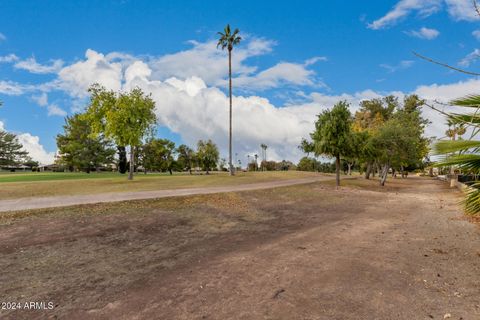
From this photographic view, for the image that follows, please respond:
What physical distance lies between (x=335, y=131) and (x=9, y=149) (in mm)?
79436

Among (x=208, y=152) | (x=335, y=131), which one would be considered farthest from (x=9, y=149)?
(x=335, y=131)

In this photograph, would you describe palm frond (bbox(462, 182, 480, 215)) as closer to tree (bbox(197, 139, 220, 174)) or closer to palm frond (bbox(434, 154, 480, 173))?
palm frond (bbox(434, 154, 480, 173))

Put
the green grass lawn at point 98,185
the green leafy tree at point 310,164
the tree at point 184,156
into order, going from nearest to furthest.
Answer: the green grass lawn at point 98,185 → the tree at point 184,156 → the green leafy tree at point 310,164

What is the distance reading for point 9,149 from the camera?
65.7 metres

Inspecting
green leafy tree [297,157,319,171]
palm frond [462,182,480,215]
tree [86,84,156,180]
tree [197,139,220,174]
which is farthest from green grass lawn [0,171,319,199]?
green leafy tree [297,157,319,171]

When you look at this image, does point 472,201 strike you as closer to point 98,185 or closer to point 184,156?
point 98,185

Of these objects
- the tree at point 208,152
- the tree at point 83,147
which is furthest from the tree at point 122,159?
the tree at point 208,152

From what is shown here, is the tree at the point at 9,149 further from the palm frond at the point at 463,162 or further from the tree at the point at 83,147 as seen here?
the palm frond at the point at 463,162

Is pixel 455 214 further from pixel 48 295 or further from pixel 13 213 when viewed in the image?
pixel 13 213

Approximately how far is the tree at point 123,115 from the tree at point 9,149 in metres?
52.4

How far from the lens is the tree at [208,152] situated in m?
67.4

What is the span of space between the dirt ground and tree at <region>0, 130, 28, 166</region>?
7392 cm

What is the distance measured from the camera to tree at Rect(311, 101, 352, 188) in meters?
25.8

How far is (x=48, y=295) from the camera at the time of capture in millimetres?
4773
